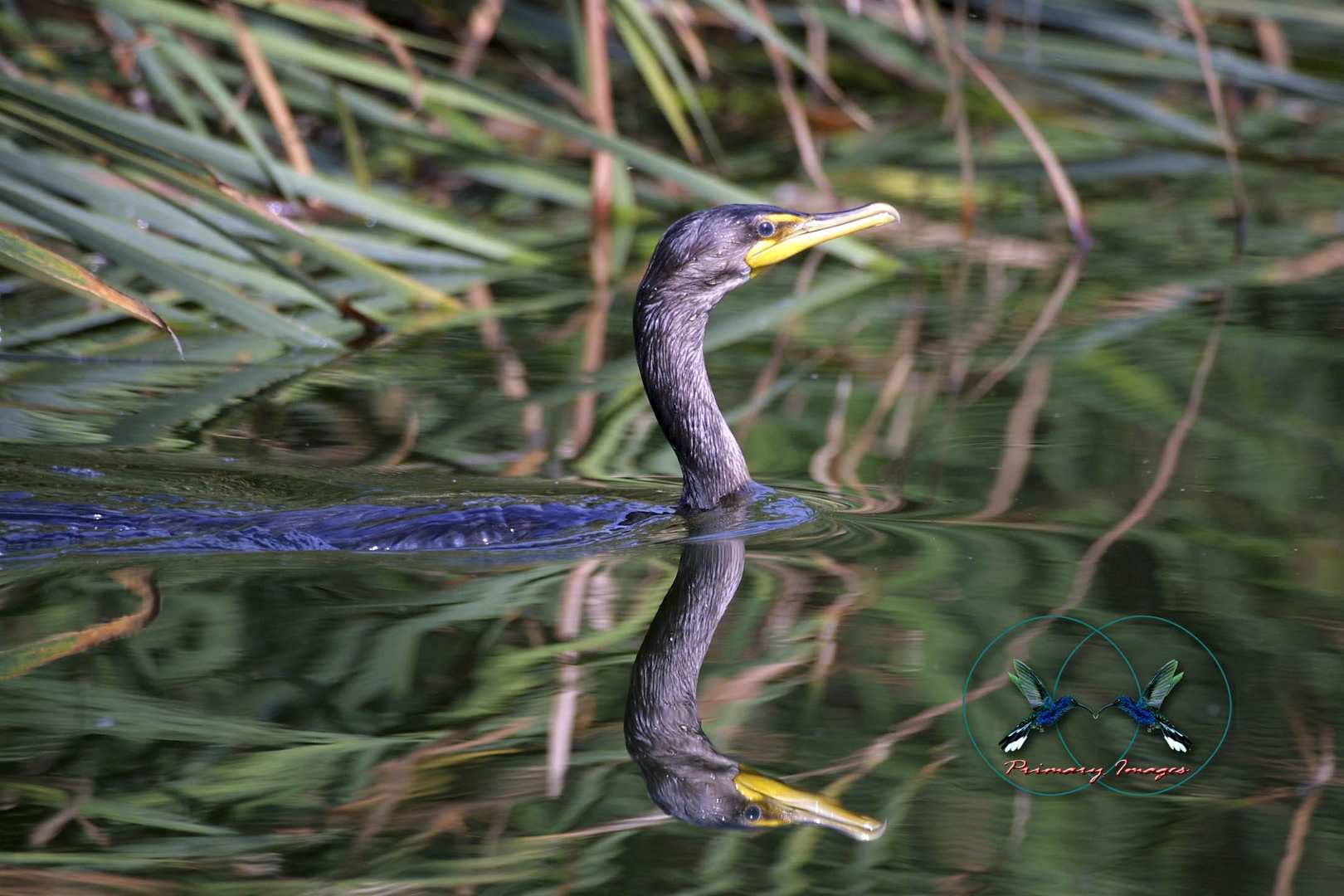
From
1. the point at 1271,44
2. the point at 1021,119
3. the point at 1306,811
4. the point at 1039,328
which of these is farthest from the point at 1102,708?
the point at 1271,44

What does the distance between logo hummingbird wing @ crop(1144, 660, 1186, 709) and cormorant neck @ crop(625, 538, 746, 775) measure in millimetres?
703

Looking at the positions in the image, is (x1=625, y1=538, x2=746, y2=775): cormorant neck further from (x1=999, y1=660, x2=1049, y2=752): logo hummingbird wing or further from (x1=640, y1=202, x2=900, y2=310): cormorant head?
(x1=640, y1=202, x2=900, y2=310): cormorant head

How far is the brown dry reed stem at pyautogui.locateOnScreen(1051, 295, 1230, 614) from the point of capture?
338cm

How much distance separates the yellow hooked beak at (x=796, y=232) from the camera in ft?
13.4

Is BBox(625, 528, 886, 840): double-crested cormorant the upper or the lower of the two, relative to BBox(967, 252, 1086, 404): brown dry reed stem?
lower

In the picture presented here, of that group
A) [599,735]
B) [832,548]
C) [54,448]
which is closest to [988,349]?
[832,548]

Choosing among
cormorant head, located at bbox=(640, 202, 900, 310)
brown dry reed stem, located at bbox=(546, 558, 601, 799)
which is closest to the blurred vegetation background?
brown dry reed stem, located at bbox=(546, 558, 601, 799)

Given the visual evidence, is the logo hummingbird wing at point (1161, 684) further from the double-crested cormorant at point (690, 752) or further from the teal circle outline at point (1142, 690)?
the double-crested cormorant at point (690, 752)

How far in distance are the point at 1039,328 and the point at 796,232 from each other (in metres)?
1.94

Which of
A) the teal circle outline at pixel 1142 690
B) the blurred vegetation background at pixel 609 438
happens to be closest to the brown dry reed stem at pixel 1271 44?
the blurred vegetation background at pixel 609 438

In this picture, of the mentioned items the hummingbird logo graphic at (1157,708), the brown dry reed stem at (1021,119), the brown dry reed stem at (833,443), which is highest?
the brown dry reed stem at (1021,119)

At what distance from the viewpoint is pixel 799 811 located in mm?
2434

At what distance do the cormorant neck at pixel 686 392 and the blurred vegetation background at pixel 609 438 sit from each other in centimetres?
18

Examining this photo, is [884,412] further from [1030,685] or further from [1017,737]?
[1017,737]
